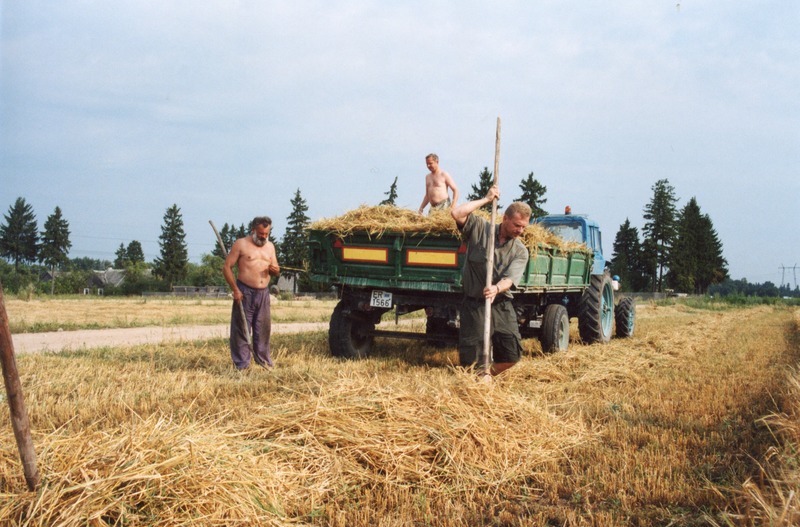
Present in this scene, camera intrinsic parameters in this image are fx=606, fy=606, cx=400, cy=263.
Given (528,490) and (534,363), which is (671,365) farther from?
(528,490)

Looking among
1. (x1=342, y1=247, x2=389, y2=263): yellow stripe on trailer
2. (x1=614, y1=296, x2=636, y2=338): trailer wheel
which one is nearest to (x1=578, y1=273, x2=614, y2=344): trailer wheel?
(x1=614, y1=296, x2=636, y2=338): trailer wheel

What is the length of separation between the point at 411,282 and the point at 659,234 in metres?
73.0

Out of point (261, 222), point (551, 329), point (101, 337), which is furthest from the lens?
point (101, 337)

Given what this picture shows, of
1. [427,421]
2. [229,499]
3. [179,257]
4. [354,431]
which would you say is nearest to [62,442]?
[229,499]

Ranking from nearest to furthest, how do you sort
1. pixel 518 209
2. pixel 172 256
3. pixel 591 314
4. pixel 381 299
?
pixel 518 209, pixel 381 299, pixel 591 314, pixel 172 256

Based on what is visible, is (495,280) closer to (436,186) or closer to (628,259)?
(436,186)

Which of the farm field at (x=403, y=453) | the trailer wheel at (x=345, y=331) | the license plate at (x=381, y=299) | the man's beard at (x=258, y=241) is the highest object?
the man's beard at (x=258, y=241)

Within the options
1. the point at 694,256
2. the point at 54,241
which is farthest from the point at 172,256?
the point at 694,256

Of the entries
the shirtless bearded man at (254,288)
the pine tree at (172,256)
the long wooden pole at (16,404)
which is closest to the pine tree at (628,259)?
the pine tree at (172,256)

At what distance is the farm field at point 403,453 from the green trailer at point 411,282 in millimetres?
1516

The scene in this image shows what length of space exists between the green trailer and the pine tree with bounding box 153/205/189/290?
7292cm

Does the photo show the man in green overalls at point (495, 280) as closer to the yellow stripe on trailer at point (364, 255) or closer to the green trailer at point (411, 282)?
the green trailer at point (411, 282)

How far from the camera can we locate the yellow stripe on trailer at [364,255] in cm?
761

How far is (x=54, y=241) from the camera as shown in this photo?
86562mm
